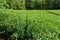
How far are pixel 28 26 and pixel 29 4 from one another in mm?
5816

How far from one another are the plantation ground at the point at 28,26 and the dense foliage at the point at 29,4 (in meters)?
2.83

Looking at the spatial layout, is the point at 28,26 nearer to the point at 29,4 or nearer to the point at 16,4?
the point at 16,4

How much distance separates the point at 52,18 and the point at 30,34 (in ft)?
7.99

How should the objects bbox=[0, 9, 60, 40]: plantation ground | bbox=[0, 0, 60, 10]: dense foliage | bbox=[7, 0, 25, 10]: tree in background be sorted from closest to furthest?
bbox=[0, 9, 60, 40]: plantation ground
bbox=[0, 0, 60, 10]: dense foliage
bbox=[7, 0, 25, 10]: tree in background

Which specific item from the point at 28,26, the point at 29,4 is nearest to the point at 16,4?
the point at 29,4

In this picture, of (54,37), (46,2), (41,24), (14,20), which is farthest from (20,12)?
(46,2)

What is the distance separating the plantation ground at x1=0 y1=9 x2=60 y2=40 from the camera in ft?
39.9

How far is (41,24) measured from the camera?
12602mm

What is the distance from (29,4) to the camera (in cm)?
1795

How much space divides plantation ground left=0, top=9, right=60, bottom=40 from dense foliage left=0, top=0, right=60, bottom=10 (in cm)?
283

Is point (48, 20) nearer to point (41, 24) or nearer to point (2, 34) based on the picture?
point (41, 24)

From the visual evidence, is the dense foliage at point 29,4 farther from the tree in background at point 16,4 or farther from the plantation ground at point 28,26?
the plantation ground at point 28,26

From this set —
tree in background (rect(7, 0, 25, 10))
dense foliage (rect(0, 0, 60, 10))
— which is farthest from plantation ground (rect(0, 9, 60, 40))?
tree in background (rect(7, 0, 25, 10))

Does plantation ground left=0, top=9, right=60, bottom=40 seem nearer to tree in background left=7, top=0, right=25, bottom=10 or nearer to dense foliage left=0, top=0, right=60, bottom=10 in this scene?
dense foliage left=0, top=0, right=60, bottom=10
